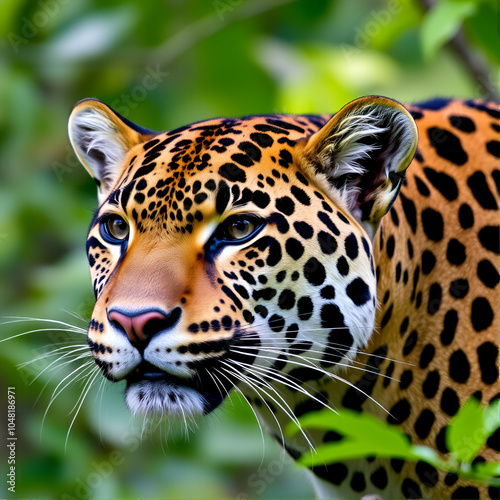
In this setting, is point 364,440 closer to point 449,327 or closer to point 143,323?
point 143,323

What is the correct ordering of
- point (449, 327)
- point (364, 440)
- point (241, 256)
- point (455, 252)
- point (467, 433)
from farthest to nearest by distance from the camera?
point (455, 252) → point (449, 327) → point (241, 256) → point (467, 433) → point (364, 440)

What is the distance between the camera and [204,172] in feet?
12.3

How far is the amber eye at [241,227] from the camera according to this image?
3712 millimetres

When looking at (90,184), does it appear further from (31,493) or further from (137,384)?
(137,384)

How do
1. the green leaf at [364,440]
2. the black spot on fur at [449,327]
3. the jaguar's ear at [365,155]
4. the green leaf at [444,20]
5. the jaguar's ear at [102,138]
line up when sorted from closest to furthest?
1. the green leaf at [364,440]
2. the jaguar's ear at [365,155]
3. the black spot on fur at [449,327]
4. the jaguar's ear at [102,138]
5. the green leaf at [444,20]

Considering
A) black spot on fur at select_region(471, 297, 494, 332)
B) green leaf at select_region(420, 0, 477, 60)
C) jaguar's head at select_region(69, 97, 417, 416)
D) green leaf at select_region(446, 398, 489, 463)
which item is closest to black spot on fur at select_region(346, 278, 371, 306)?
jaguar's head at select_region(69, 97, 417, 416)

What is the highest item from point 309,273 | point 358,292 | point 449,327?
point 309,273

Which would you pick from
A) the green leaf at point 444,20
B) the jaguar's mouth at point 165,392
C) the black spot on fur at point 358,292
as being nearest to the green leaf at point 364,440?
the jaguar's mouth at point 165,392

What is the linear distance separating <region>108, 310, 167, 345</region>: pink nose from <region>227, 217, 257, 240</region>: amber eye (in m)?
0.59

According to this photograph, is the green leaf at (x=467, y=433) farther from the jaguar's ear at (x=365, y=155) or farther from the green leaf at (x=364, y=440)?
the jaguar's ear at (x=365, y=155)

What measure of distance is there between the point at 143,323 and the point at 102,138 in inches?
61.2

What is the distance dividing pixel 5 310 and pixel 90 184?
1.74 m

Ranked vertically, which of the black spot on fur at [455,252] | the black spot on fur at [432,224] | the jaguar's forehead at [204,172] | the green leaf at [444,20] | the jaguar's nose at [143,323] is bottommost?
the black spot on fur at [455,252]

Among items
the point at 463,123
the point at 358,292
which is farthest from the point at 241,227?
the point at 463,123
